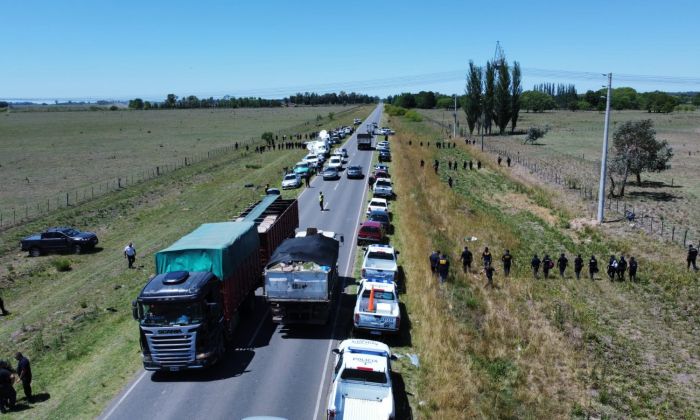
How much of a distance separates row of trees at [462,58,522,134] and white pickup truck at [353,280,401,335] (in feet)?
335

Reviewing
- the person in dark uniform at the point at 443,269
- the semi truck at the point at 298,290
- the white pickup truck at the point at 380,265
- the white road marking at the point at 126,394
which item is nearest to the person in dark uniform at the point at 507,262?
the person in dark uniform at the point at 443,269

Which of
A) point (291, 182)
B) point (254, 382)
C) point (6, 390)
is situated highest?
point (291, 182)

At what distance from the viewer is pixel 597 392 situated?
17062 mm

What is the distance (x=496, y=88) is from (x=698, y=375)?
106 meters

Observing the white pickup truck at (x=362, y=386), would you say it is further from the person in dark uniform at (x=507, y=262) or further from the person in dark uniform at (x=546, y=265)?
the person in dark uniform at (x=546, y=265)

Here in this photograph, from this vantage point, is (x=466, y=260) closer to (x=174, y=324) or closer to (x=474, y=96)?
(x=174, y=324)

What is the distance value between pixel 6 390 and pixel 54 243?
2094 cm

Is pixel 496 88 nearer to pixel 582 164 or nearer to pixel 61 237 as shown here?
pixel 582 164

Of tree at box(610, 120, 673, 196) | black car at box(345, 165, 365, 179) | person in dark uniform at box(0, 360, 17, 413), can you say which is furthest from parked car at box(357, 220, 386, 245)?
tree at box(610, 120, 673, 196)

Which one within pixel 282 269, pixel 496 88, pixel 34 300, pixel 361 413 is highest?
pixel 496 88

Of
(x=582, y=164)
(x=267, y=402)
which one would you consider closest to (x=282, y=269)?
(x=267, y=402)

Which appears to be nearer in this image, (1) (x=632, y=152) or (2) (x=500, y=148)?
(1) (x=632, y=152)

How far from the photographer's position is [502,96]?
390 ft

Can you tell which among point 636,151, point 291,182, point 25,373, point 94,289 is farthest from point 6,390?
point 636,151
